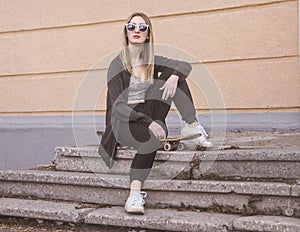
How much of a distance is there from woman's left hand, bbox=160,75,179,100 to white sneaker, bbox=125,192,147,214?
692 millimetres

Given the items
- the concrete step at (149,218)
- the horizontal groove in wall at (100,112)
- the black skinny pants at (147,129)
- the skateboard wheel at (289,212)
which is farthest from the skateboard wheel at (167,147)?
the horizontal groove in wall at (100,112)

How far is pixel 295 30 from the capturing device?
4.49 meters

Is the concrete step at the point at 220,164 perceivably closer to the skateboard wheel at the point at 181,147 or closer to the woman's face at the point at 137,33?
the skateboard wheel at the point at 181,147

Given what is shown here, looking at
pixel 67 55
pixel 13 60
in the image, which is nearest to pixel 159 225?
pixel 67 55

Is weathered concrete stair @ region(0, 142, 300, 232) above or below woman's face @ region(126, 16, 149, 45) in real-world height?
below

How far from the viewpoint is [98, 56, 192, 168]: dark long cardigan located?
11.1 ft

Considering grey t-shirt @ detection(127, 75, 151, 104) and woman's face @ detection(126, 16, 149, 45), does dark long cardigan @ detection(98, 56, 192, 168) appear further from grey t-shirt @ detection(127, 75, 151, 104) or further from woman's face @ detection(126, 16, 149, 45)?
woman's face @ detection(126, 16, 149, 45)

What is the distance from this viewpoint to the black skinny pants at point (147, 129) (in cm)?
328

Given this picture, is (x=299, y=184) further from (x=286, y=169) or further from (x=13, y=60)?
(x=13, y=60)

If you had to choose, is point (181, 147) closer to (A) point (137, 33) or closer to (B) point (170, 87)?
(B) point (170, 87)

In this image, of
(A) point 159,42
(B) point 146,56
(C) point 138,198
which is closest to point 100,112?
(A) point 159,42

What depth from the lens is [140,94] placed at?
139 inches

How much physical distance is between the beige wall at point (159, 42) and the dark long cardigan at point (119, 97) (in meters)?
1.30

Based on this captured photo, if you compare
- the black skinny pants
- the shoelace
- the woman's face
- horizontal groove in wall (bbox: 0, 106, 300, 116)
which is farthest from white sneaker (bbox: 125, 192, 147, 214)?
horizontal groove in wall (bbox: 0, 106, 300, 116)
